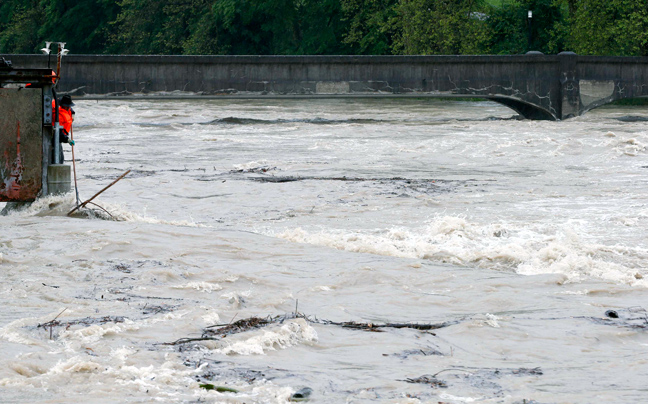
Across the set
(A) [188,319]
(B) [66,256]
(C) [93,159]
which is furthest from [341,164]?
(A) [188,319]

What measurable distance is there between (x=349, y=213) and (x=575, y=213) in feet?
10.9

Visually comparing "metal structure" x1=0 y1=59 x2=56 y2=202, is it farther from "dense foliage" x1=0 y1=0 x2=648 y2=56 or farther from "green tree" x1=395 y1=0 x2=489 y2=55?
"green tree" x1=395 y1=0 x2=489 y2=55

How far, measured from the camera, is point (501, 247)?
432 inches

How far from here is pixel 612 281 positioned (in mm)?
9250

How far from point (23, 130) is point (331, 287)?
5974 millimetres

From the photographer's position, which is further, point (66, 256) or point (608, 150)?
point (608, 150)

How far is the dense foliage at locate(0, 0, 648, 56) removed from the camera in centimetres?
4600

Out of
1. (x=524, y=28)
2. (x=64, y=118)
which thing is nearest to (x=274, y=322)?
(x=64, y=118)

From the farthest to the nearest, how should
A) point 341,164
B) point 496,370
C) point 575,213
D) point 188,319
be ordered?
1. point 341,164
2. point 575,213
3. point 188,319
4. point 496,370

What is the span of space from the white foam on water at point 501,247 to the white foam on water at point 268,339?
3.30 metres

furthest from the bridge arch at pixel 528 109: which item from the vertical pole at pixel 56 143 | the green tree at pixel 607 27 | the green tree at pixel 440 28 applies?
the vertical pole at pixel 56 143

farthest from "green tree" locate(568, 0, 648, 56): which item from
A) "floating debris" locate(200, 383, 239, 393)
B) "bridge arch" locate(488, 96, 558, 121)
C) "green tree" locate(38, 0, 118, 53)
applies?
"floating debris" locate(200, 383, 239, 393)

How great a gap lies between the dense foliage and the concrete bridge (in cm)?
1000

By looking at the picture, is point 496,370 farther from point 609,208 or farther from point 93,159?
point 93,159
